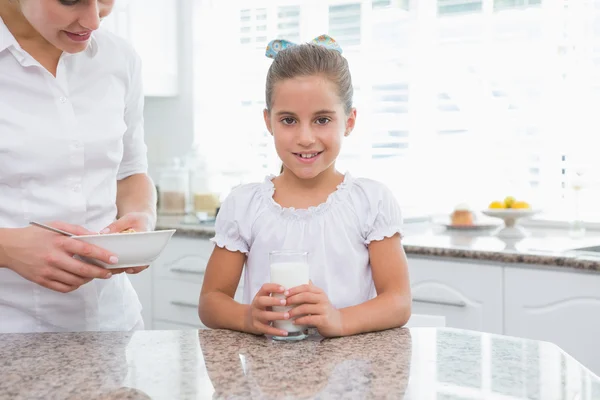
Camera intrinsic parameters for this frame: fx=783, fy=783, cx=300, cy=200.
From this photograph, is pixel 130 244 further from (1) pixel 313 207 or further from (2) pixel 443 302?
(2) pixel 443 302

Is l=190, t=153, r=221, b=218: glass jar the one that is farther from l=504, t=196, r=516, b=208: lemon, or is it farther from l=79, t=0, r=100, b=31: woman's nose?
l=79, t=0, r=100, b=31: woman's nose

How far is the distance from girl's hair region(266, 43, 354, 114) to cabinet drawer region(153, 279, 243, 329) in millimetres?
1896

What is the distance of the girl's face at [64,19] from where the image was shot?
4.41 ft

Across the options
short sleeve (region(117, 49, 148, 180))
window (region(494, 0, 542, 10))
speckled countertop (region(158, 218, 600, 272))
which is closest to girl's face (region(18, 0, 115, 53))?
short sleeve (region(117, 49, 148, 180))

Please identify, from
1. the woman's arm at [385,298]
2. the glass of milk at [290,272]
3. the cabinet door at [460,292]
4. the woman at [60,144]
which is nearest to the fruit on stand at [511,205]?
the cabinet door at [460,292]

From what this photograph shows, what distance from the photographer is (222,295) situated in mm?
1487

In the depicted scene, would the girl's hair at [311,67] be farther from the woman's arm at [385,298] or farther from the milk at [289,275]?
the milk at [289,275]

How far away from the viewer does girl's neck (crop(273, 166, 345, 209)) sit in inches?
63.2

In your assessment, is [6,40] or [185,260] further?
[185,260]

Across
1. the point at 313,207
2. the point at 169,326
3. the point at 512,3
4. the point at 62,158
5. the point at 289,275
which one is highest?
the point at 512,3

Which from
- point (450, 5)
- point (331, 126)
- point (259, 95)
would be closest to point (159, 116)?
point (259, 95)

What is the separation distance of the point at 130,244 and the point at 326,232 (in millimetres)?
460

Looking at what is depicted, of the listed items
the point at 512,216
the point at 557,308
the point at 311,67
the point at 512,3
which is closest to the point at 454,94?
the point at 512,3

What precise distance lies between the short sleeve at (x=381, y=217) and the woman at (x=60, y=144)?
443 mm
